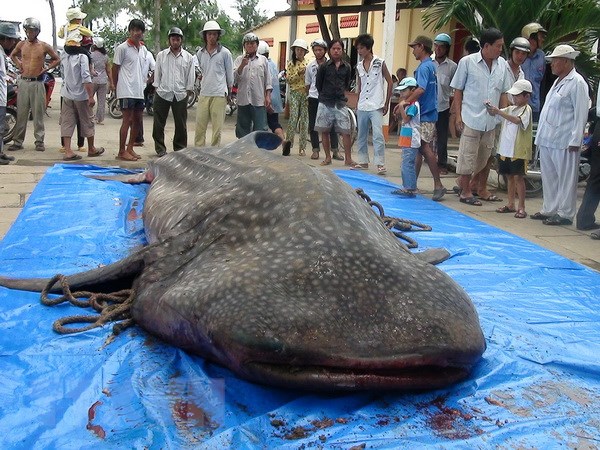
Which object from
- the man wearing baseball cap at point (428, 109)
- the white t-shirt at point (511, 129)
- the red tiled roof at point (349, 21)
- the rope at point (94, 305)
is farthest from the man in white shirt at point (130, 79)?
the red tiled roof at point (349, 21)

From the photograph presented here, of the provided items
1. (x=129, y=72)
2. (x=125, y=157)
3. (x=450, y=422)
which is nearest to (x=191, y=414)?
(x=450, y=422)

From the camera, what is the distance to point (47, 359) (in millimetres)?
3148

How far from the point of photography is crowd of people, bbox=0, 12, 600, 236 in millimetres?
7398

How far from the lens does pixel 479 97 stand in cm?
786

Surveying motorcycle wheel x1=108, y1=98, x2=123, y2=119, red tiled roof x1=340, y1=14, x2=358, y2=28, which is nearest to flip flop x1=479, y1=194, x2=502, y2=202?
motorcycle wheel x1=108, y1=98, x2=123, y2=119

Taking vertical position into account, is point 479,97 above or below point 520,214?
Answer: above

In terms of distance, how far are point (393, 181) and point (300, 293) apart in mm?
6624

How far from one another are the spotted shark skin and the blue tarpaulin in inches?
4.0

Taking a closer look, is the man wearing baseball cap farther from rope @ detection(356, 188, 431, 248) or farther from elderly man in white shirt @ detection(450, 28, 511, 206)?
rope @ detection(356, 188, 431, 248)

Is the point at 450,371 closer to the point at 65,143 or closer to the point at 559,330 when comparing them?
the point at 559,330

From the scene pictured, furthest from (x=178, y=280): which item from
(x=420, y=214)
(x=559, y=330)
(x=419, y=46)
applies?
(x=419, y=46)

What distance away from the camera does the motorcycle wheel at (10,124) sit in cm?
1073

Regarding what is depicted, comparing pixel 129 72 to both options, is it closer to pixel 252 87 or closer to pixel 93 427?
pixel 252 87

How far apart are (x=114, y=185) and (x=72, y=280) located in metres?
3.39
